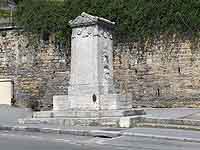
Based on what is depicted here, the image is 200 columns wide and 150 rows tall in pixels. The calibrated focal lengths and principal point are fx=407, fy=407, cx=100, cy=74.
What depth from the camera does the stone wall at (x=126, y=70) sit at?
682 inches

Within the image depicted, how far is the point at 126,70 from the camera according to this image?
1856 cm

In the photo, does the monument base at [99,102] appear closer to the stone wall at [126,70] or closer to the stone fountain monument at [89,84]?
the stone fountain monument at [89,84]

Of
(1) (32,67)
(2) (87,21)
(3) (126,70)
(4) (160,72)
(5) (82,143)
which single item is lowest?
(5) (82,143)

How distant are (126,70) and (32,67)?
16.4 ft

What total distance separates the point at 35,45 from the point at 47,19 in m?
1.44

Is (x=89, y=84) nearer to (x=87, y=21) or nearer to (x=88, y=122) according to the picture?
(x=88, y=122)

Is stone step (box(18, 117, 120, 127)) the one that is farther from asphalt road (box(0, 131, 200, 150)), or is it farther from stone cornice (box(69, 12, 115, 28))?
stone cornice (box(69, 12, 115, 28))

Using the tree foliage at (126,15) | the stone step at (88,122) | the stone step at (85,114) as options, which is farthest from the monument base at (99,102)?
the tree foliage at (126,15)

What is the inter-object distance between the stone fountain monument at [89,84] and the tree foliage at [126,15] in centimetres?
628

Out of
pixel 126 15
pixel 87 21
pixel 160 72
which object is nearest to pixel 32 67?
pixel 126 15

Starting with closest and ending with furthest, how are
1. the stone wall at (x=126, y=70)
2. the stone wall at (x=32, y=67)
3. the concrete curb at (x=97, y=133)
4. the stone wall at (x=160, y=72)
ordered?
1. the concrete curb at (x=97, y=133)
2. the stone wall at (x=160, y=72)
3. the stone wall at (x=126, y=70)
4. the stone wall at (x=32, y=67)

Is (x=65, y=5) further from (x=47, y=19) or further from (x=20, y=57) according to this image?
(x=20, y=57)

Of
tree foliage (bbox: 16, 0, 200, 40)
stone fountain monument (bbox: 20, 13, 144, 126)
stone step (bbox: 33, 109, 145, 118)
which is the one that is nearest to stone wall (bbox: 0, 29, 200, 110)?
tree foliage (bbox: 16, 0, 200, 40)

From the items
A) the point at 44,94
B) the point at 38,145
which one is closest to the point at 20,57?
the point at 44,94
